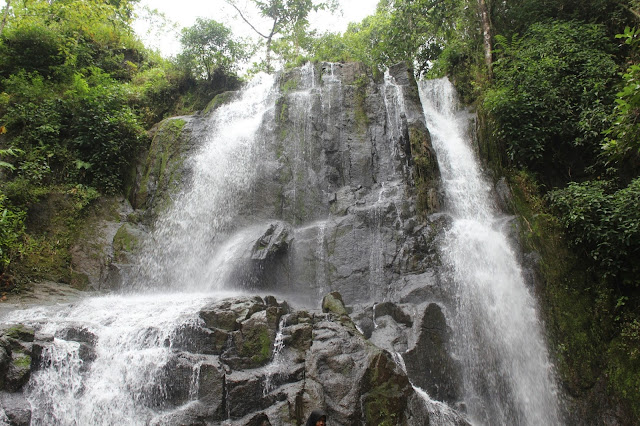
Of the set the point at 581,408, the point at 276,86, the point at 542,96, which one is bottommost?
the point at 581,408

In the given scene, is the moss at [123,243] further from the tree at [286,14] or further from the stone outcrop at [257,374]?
the tree at [286,14]

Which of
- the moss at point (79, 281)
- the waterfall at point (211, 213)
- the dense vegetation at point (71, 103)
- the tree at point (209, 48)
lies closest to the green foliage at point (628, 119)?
the waterfall at point (211, 213)

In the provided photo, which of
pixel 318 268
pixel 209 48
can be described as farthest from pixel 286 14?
pixel 318 268

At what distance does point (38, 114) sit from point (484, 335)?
44.6ft

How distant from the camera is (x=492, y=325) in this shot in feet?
28.2

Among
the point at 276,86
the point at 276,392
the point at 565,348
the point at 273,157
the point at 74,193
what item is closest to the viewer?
the point at 276,392

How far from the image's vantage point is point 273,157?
12.7 metres

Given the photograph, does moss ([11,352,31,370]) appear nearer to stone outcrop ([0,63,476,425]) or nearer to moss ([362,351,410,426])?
stone outcrop ([0,63,476,425])

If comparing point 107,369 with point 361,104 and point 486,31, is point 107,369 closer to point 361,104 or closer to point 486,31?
point 361,104

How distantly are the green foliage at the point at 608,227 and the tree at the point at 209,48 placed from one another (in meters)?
13.2

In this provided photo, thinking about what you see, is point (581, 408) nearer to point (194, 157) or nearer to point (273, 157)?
point (273, 157)

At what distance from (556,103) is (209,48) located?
42.0ft

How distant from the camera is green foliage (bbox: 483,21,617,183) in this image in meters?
10.9

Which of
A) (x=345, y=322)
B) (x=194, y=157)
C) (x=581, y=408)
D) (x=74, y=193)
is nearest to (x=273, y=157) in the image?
(x=194, y=157)
